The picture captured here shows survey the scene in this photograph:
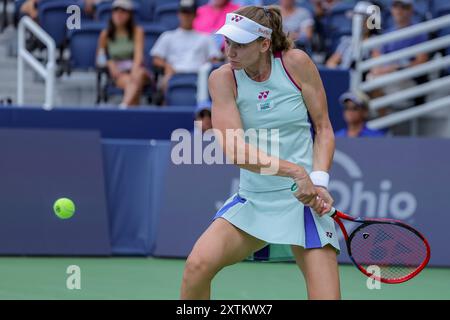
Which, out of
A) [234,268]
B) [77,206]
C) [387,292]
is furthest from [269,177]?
[77,206]

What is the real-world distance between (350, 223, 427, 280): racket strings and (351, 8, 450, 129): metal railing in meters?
6.27

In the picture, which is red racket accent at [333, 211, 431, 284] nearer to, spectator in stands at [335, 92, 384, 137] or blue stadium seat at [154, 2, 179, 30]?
spectator in stands at [335, 92, 384, 137]

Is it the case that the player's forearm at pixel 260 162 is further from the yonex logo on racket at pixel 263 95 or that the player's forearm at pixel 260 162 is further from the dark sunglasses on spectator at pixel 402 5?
the dark sunglasses on spectator at pixel 402 5

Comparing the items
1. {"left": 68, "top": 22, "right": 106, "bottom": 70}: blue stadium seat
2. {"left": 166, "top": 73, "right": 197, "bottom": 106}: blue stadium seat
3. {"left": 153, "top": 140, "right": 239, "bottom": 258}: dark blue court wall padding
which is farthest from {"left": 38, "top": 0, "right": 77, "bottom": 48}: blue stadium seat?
{"left": 153, "top": 140, "right": 239, "bottom": 258}: dark blue court wall padding

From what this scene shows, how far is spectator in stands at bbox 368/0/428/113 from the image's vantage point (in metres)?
12.0

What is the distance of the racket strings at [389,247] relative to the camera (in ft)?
17.7

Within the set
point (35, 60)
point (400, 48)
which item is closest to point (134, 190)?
point (35, 60)

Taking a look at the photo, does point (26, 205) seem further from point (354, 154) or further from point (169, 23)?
point (169, 23)

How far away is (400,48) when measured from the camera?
12211 mm

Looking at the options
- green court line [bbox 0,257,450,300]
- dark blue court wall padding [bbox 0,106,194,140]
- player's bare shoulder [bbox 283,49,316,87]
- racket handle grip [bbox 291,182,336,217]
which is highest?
player's bare shoulder [bbox 283,49,316,87]

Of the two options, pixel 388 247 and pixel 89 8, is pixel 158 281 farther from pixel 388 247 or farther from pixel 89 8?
pixel 89 8

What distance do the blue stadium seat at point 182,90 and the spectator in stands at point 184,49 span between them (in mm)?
140

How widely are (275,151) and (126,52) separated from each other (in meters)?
6.79

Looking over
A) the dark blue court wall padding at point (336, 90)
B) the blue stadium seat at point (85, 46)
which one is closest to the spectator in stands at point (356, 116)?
the dark blue court wall padding at point (336, 90)
